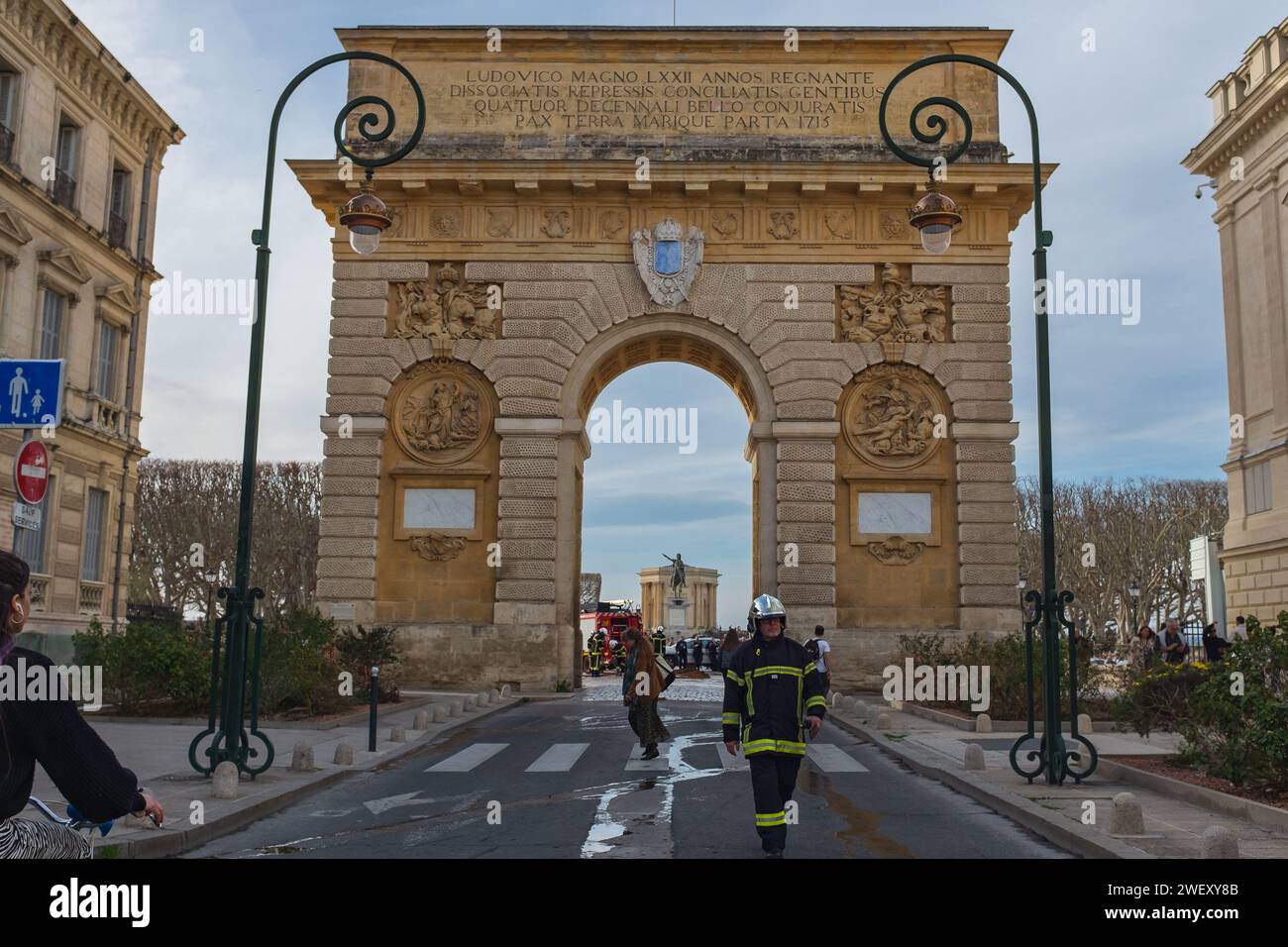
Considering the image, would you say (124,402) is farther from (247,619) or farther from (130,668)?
(247,619)

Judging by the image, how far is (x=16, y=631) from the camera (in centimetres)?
451

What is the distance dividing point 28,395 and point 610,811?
601 centimetres

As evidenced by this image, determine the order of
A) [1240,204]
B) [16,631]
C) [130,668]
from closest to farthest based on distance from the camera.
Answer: [16,631]
[130,668]
[1240,204]

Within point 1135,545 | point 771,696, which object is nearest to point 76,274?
point 771,696

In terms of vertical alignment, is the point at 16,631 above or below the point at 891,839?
above

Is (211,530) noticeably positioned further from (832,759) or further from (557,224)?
(832,759)

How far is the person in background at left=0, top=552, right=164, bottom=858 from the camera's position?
4250 mm

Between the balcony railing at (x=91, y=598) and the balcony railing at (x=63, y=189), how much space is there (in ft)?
28.5

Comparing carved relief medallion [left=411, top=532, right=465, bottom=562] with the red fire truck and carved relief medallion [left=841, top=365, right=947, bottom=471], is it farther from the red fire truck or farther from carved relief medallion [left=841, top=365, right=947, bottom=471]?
the red fire truck

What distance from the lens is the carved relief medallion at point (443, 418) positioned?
94.4 feet

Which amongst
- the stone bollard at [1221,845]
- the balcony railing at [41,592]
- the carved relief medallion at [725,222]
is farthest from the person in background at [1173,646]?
the balcony railing at [41,592]

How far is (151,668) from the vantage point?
18906mm

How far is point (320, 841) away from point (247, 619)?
3.87m
